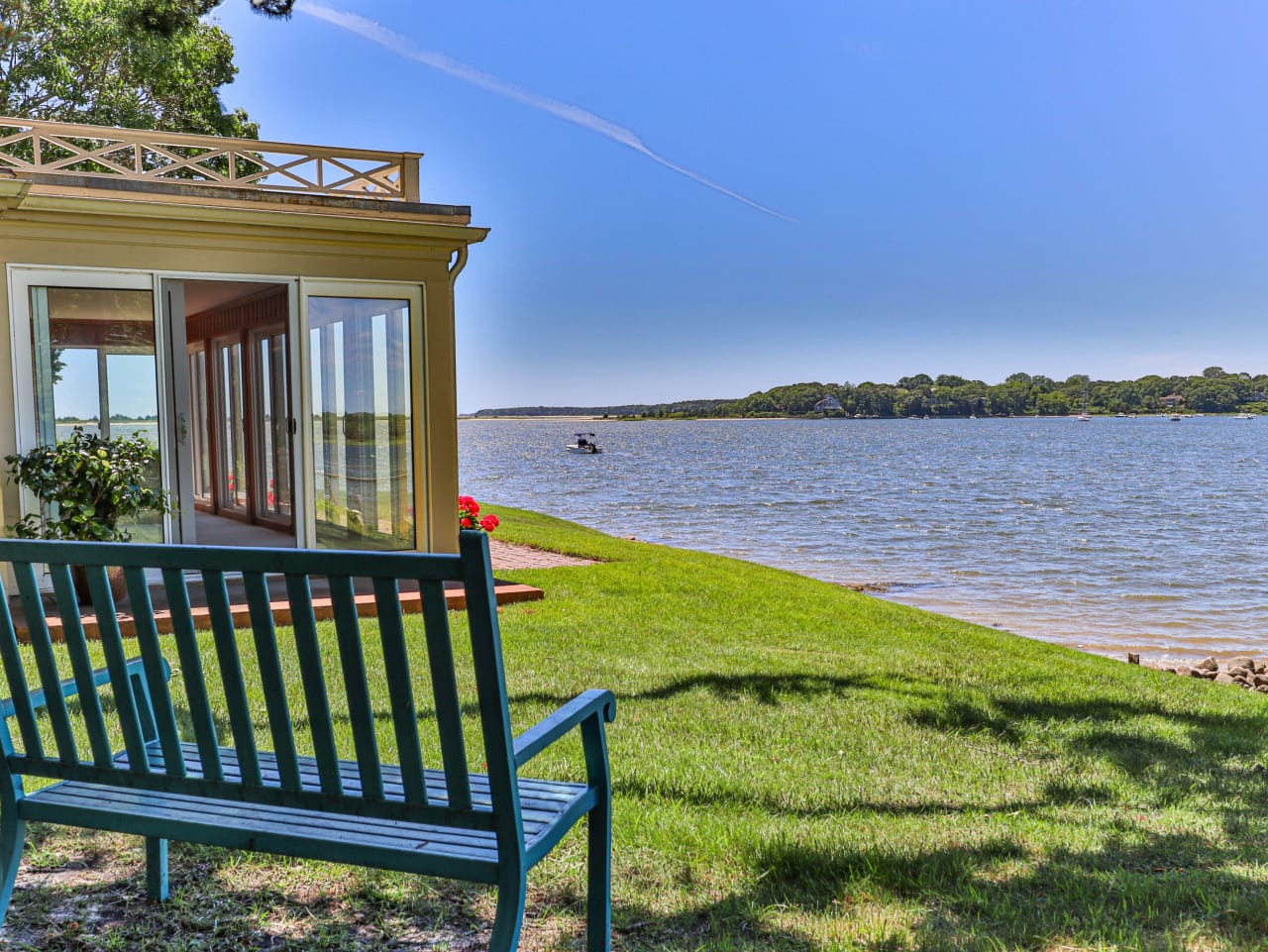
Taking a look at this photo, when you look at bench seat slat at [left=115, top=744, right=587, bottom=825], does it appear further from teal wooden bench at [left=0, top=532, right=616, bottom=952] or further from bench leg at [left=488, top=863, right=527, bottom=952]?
bench leg at [left=488, top=863, right=527, bottom=952]

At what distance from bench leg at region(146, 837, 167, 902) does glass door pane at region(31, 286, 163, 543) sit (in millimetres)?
5622

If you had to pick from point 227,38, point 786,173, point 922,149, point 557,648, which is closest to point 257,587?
point 557,648

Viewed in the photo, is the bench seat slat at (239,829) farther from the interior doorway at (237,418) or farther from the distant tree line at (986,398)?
the distant tree line at (986,398)

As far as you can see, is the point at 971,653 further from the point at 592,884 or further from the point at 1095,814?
the point at 592,884

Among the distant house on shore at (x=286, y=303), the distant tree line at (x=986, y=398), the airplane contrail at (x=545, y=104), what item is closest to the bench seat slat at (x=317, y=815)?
the distant house on shore at (x=286, y=303)

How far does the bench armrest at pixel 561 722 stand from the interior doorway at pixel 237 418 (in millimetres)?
6576

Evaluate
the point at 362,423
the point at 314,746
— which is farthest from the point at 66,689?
the point at 362,423

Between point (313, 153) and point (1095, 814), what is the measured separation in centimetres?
752

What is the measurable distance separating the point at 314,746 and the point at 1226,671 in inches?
354

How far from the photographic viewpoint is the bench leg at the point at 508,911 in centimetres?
180

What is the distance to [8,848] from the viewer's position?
7.59ft

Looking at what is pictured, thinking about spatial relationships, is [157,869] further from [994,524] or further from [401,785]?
[994,524]

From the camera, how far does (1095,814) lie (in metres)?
3.43

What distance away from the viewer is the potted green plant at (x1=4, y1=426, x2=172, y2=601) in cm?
689
